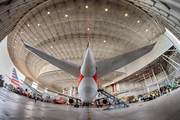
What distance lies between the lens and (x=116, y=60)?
525cm

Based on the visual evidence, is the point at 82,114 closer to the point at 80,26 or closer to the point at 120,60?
the point at 120,60

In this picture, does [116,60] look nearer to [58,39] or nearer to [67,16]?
[67,16]

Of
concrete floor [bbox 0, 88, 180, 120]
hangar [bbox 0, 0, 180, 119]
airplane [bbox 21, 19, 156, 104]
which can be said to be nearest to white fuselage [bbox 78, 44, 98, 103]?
airplane [bbox 21, 19, 156, 104]

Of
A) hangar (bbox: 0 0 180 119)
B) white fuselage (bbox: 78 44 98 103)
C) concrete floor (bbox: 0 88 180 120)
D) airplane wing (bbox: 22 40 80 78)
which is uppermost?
hangar (bbox: 0 0 180 119)

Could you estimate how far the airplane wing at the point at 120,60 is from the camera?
467 centimetres

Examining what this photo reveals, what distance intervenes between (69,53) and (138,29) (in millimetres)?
18739

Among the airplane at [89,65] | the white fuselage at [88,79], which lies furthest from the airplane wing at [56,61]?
the white fuselage at [88,79]

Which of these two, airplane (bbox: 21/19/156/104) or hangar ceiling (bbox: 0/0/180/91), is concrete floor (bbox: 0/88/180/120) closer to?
airplane (bbox: 21/19/156/104)

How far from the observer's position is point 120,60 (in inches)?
203

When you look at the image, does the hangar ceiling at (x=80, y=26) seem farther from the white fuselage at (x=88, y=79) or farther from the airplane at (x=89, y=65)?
the white fuselage at (x=88, y=79)

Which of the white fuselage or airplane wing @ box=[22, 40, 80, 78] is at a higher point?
airplane wing @ box=[22, 40, 80, 78]

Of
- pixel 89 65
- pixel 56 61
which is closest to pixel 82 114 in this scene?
pixel 89 65

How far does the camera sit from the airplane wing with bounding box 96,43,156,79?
467cm

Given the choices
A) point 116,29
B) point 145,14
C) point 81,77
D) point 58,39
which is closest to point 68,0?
point 58,39
